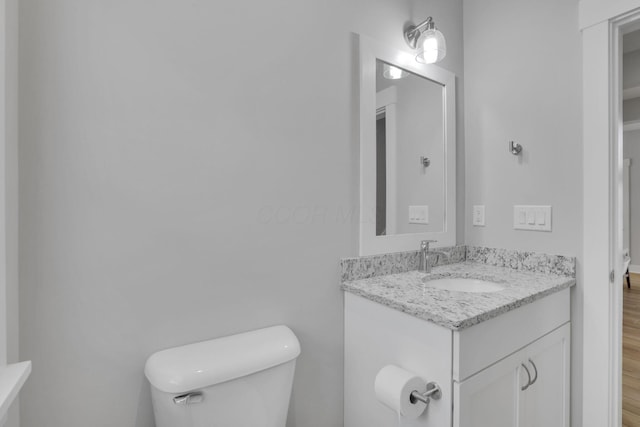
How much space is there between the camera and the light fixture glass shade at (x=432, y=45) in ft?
4.59

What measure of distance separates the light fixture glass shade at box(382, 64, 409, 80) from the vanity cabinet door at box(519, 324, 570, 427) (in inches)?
47.9

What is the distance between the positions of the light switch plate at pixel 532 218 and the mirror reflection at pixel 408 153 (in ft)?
1.11

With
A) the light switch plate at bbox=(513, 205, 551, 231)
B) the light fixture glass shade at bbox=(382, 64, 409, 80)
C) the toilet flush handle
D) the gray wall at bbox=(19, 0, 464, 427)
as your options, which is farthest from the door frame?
the toilet flush handle

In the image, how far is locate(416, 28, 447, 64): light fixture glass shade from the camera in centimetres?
140

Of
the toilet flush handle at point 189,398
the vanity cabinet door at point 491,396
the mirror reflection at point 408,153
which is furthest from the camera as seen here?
the mirror reflection at point 408,153

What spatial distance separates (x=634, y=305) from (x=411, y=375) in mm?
4019

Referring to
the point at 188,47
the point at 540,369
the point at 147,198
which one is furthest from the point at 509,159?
the point at 147,198

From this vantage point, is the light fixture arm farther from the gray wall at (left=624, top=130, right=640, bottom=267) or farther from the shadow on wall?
Answer: the gray wall at (left=624, top=130, right=640, bottom=267)

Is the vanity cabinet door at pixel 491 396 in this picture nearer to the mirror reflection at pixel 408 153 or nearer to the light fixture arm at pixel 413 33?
the mirror reflection at pixel 408 153

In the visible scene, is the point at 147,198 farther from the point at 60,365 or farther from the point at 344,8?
the point at 344,8

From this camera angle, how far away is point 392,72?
1430mm

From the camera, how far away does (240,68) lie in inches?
41.0

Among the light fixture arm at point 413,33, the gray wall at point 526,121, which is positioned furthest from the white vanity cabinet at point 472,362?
the light fixture arm at point 413,33

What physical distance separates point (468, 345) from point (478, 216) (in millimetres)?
992
